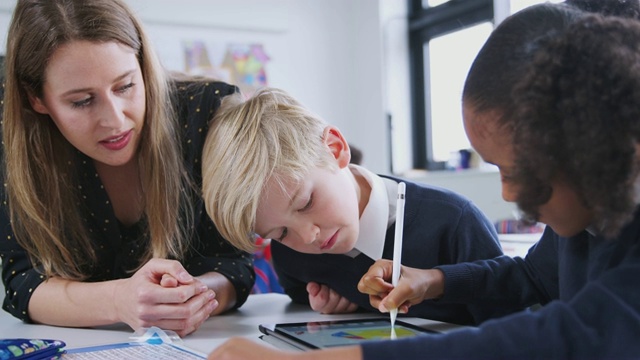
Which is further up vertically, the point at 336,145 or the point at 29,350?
the point at 336,145

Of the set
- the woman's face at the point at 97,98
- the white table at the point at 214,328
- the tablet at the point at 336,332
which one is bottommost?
the white table at the point at 214,328

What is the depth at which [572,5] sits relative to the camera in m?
0.65

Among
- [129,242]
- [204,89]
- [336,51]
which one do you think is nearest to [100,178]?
[129,242]

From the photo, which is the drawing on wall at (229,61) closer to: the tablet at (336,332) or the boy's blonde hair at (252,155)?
the boy's blonde hair at (252,155)

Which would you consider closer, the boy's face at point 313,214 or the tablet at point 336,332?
the tablet at point 336,332

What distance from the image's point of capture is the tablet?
2.45 ft

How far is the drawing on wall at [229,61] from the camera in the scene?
347 centimetres

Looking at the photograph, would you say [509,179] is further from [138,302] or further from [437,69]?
[437,69]

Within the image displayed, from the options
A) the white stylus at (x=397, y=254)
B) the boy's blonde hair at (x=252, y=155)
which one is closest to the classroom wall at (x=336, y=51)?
the boy's blonde hair at (x=252, y=155)

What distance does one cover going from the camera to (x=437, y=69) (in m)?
3.64

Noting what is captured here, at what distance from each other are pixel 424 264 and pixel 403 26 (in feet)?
9.46

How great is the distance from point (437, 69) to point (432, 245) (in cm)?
272

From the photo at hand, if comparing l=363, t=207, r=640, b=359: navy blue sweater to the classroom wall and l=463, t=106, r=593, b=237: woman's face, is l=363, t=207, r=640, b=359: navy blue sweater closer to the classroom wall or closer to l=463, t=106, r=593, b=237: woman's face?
l=463, t=106, r=593, b=237: woman's face

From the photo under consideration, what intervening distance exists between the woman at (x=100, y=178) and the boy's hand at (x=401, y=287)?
0.25m
